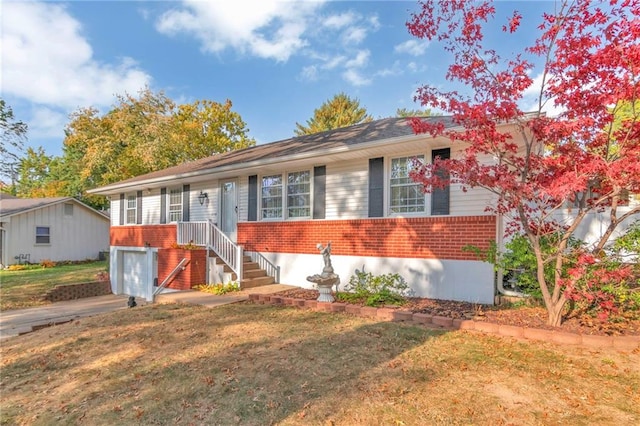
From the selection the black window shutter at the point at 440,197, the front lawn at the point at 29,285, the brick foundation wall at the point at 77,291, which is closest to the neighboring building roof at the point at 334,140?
the black window shutter at the point at 440,197

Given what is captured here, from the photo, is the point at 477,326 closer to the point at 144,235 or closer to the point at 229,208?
the point at 229,208

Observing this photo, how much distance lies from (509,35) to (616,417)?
516cm

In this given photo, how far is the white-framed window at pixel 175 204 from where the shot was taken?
13.5m

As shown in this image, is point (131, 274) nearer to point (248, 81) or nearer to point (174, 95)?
point (248, 81)

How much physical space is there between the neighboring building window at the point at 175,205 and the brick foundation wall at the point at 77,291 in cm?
414

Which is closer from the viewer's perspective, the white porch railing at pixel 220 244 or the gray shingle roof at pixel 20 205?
the white porch railing at pixel 220 244

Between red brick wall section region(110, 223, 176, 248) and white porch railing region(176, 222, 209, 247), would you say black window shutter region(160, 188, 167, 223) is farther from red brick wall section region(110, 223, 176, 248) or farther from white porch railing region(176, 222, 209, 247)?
white porch railing region(176, 222, 209, 247)

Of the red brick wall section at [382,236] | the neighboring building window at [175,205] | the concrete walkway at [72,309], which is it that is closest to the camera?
the red brick wall section at [382,236]

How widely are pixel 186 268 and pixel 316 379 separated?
7351 millimetres

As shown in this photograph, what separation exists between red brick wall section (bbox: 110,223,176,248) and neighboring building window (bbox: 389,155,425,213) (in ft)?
27.8

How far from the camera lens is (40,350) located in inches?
237

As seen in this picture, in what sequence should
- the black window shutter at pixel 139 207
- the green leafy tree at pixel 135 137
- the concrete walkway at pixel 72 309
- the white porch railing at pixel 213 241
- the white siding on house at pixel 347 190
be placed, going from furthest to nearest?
the green leafy tree at pixel 135 137
the black window shutter at pixel 139 207
the white porch railing at pixel 213 241
the white siding on house at pixel 347 190
the concrete walkway at pixel 72 309

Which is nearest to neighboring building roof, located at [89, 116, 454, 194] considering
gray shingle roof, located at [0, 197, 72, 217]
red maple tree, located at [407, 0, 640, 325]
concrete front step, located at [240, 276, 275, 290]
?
red maple tree, located at [407, 0, 640, 325]

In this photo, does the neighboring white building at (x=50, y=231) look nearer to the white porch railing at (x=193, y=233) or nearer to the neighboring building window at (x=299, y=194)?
the white porch railing at (x=193, y=233)
